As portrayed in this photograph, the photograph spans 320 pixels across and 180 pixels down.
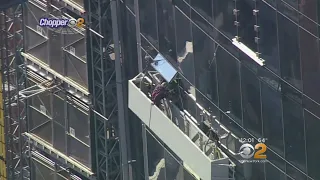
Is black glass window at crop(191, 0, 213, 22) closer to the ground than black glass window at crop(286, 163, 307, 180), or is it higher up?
higher up

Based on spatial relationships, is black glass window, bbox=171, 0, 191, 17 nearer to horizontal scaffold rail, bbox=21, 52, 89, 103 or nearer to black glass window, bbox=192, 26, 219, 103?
black glass window, bbox=192, 26, 219, 103

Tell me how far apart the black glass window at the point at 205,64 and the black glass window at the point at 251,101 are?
28.8 inches

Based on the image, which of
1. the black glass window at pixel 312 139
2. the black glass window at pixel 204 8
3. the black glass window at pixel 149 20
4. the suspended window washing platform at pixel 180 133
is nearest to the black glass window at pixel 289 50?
the black glass window at pixel 312 139

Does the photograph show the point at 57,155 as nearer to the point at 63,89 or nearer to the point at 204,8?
the point at 63,89

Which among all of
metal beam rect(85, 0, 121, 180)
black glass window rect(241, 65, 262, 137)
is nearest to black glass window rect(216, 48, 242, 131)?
black glass window rect(241, 65, 262, 137)

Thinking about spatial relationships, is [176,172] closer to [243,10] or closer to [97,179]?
[97,179]

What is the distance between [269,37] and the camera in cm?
1577

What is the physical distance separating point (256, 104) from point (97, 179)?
19.2ft

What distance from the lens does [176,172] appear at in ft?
59.5

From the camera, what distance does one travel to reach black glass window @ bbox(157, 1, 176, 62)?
57.8ft

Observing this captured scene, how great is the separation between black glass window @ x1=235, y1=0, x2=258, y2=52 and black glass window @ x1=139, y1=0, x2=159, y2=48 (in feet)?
8.64

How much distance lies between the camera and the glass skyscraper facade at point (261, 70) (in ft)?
50.9

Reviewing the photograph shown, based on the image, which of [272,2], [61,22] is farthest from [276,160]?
[61,22]

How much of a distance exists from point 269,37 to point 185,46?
2.26 m
